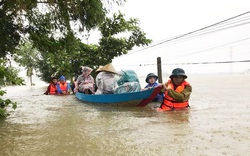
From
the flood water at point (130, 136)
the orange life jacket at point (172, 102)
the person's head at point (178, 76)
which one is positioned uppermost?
the person's head at point (178, 76)

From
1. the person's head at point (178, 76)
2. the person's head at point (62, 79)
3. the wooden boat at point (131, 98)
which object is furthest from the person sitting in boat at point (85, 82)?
the person's head at point (178, 76)

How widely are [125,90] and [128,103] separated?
1.74ft

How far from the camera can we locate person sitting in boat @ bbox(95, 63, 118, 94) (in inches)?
380

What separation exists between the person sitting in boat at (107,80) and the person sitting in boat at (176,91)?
2.56m

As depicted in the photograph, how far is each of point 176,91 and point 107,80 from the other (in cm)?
310

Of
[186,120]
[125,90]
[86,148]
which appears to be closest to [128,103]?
[125,90]

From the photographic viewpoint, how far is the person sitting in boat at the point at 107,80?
9.64m

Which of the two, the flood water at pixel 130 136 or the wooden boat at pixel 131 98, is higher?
the wooden boat at pixel 131 98

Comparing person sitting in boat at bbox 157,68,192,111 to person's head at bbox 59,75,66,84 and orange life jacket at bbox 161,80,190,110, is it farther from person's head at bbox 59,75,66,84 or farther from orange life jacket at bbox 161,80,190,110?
person's head at bbox 59,75,66,84

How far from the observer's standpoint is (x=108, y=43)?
1736 cm

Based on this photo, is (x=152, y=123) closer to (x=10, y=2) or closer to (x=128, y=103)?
(x=128, y=103)

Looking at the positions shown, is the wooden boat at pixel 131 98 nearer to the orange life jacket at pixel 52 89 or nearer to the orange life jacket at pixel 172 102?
the orange life jacket at pixel 172 102

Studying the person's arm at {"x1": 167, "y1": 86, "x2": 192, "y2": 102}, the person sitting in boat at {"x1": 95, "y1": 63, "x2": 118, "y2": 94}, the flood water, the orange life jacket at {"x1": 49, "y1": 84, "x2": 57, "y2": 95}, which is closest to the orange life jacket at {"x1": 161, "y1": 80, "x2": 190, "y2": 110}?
the person's arm at {"x1": 167, "y1": 86, "x2": 192, "y2": 102}

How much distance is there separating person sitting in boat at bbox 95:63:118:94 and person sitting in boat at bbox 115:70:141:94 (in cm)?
23
